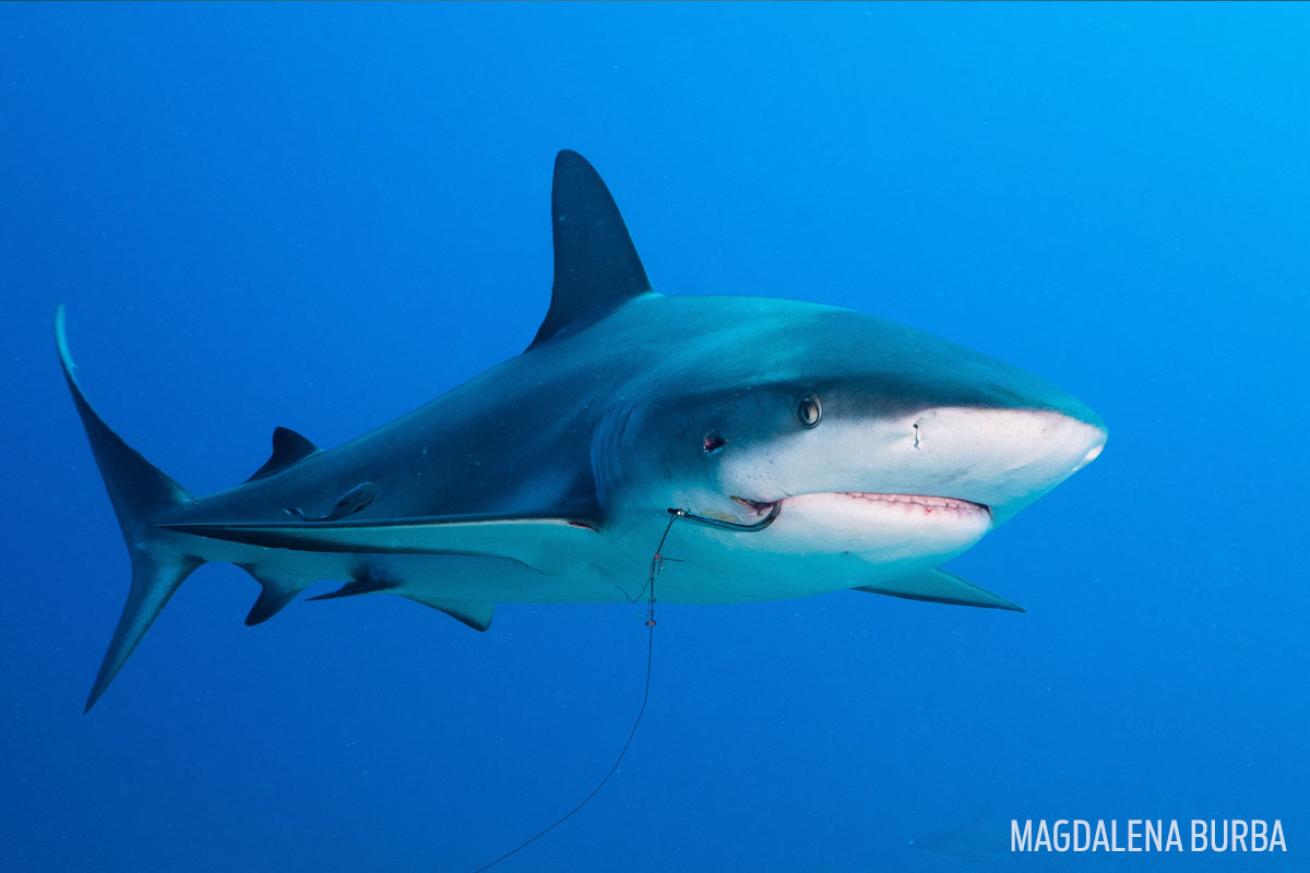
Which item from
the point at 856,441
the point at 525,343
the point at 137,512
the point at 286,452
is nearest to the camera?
the point at 856,441

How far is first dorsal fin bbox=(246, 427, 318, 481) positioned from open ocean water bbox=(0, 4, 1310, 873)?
12.5 m

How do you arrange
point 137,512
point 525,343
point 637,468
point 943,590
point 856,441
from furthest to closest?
1. point 525,343
2. point 137,512
3. point 943,590
4. point 637,468
5. point 856,441

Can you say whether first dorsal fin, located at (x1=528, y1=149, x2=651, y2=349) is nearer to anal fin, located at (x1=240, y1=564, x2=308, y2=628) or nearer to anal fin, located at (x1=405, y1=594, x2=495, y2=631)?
anal fin, located at (x1=405, y1=594, x2=495, y2=631)

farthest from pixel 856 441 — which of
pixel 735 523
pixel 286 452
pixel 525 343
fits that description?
pixel 525 343

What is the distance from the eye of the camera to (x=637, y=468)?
109 inches

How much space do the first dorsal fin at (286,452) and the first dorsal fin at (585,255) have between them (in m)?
1.27

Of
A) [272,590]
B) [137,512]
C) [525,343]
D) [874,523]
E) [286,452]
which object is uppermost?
[525,343]

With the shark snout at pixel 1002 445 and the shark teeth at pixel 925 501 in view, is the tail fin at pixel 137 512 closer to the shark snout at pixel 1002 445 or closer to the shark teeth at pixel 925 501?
the shark teeth at pixel 925 501

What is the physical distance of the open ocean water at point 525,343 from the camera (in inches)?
850

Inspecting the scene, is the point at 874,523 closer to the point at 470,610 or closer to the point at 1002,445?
the point at 1002,445

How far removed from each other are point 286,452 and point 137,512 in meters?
0.74

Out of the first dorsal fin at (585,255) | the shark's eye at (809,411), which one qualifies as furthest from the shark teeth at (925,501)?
the first dorsal fin at (585,255)

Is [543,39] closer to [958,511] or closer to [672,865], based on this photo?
[672,865]

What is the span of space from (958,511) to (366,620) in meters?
32.7
